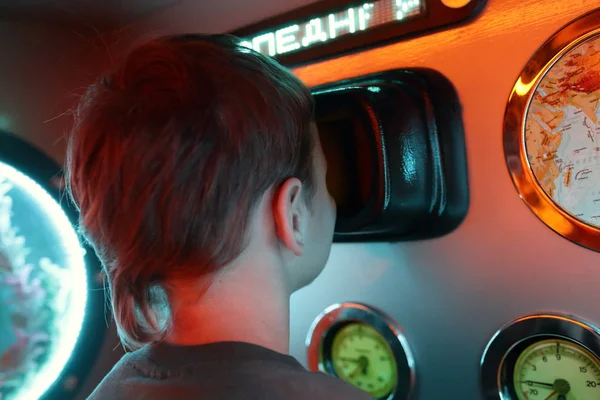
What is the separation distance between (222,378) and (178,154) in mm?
276

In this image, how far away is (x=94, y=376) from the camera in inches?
59.8

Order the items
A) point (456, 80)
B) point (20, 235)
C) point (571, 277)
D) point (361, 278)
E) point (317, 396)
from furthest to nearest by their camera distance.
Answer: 1. point (20, 235)
2. point (361, 278)
3. point (456, 80)
4. point (571, 277)
5. point (317, 396)

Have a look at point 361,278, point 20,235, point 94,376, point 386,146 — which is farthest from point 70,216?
point 386,146

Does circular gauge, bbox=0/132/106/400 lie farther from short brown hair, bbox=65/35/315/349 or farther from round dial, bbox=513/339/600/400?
round dial, bbox=513/339/600/400

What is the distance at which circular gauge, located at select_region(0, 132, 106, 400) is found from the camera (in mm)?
1448

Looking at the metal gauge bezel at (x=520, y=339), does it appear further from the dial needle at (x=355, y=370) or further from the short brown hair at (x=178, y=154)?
the short brown hair at (x=178, y=154)

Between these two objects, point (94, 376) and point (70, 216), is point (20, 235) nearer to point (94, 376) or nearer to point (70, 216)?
point (70, 216)

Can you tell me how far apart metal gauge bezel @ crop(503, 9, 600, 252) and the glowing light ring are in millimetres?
1208

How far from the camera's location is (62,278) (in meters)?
1.52

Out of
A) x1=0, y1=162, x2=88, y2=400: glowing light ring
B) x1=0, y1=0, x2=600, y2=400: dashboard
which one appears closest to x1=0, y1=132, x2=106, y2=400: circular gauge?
x1=0, y1=162, x2=88, y2=400: glowing light ring

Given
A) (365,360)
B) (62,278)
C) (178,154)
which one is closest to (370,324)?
(365,360)

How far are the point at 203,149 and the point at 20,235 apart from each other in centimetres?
109

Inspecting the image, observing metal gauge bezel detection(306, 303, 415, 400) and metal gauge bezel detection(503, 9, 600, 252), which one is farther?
metal gauge bezel detection(306, 303, 415, 400)

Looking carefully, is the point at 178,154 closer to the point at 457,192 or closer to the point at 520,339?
the point at 457,192
